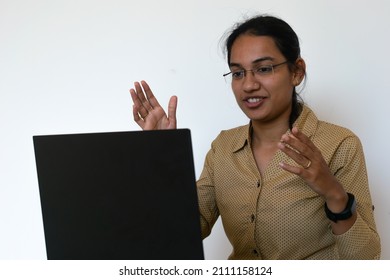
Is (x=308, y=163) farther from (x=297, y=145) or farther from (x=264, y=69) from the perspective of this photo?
(x=264, y=69)

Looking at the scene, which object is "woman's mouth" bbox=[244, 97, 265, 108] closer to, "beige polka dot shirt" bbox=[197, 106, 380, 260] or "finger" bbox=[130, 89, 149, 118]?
"beige polka dot shirt" bbox=[197, 106, 380, 260]

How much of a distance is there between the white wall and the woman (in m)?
0.49

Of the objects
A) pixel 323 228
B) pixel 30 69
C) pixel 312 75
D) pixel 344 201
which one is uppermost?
pixel 30 69

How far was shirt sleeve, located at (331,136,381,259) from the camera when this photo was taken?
3.80ft

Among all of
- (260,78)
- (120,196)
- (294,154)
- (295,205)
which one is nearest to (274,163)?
(295,205)

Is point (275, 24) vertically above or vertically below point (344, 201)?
above

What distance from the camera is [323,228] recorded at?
129cm

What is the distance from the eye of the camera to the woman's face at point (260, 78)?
51.5 inches

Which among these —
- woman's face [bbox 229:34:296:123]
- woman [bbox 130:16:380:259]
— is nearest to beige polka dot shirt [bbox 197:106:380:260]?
woman [bbox 130:16:380:259]

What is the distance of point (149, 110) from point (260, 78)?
0.33 metres

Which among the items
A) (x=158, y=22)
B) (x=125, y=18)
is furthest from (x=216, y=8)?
(x=125, y=18)

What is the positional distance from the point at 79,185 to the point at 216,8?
123 cm
